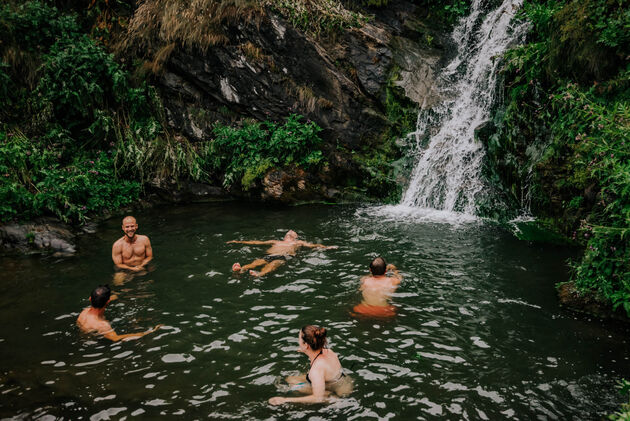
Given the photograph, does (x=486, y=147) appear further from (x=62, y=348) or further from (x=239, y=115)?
(x=62, y=348)

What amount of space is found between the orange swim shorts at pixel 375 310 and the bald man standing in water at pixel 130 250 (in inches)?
→ 169

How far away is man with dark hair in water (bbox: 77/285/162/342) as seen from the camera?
5750mm

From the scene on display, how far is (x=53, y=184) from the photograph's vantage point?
1042 centimetres

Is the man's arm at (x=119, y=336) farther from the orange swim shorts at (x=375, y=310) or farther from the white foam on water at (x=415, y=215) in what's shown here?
the white foam on water at (x=415, y=215)

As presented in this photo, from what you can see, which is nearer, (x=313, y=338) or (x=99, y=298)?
(x=313, y=338)

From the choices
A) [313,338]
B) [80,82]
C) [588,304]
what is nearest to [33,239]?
[80,82]

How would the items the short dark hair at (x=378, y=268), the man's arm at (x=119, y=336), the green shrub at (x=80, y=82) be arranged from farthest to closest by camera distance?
1. the green shrub at (x=80, y=82)
2. the short dark hair at (x=378, y=268)
3. the man's arm at (x=119, y=336)

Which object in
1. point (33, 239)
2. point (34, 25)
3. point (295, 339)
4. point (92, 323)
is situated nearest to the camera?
point (295, 339)

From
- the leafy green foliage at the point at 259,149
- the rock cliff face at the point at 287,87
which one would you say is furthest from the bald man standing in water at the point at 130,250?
the rock cliff face at the point at 287,87

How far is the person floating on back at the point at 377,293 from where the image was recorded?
624 cm

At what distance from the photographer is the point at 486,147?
37.5 feet

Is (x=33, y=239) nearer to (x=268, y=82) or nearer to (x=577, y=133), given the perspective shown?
(x=268, y=82)

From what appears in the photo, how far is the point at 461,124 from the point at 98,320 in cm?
1047

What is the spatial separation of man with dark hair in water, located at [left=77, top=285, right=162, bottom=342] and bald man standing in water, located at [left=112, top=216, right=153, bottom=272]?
2.02 meters
